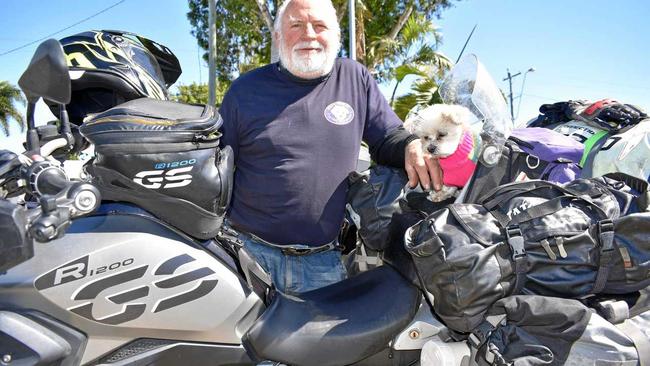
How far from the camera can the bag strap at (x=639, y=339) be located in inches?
53.8

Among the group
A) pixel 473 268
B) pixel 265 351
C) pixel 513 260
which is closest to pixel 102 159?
pixel 265 351

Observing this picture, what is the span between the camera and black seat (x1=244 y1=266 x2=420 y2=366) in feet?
4.80

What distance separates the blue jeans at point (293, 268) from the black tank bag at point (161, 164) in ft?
2.84

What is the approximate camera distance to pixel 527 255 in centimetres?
144

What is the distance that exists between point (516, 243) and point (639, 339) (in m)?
0.41

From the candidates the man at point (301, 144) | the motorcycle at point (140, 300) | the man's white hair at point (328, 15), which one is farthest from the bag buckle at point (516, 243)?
the man's white hair at point (328, 15)

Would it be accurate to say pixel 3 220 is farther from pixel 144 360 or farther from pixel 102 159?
pixel 144 360

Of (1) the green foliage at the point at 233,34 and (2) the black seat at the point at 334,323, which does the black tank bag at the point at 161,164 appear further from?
(1) the green foliage at the point at 233,34

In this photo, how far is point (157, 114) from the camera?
1.48 metres

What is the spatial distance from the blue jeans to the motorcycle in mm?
719

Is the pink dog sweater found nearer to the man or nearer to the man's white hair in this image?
the man

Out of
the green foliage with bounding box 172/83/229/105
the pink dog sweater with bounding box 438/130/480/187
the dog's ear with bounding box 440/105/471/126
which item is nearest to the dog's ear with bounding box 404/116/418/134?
the dog's ear with bounding box 440/105/471/126

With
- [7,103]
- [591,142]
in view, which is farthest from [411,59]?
[7,103]

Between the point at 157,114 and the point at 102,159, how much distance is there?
0.65 feet
